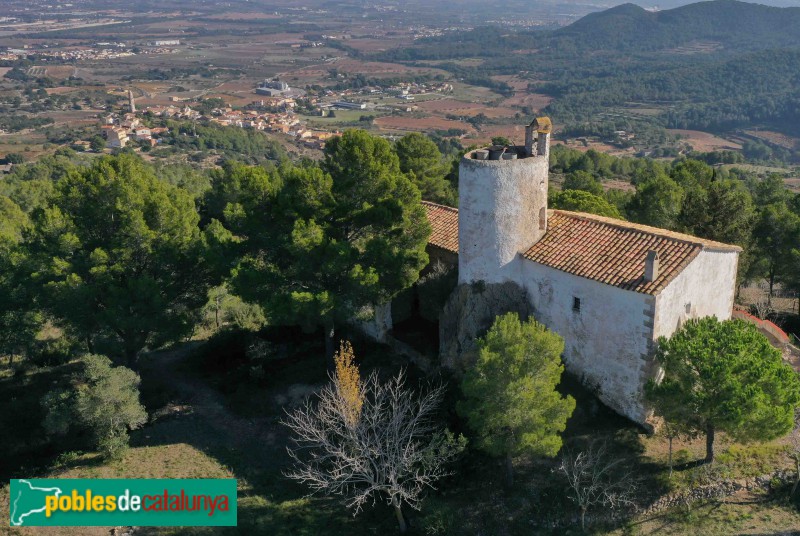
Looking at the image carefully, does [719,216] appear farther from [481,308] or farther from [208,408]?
[208,408]

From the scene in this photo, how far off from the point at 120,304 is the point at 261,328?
685 centimetres

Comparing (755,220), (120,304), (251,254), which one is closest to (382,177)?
(251,254)

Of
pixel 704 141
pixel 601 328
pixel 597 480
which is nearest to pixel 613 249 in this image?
pixel 601 328

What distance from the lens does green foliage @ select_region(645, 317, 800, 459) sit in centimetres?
1650

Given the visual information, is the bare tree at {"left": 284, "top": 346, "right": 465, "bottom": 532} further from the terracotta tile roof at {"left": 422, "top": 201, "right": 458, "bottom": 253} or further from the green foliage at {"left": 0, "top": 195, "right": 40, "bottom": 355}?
the green foliage at {"left": 0, "top": 195, "right": 40, "bottom": 355}

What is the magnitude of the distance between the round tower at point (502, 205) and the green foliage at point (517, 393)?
4.11 m

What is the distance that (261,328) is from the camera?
29.0 m

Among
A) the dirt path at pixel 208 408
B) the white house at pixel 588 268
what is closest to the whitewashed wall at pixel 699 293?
the white house at pixel 588 268

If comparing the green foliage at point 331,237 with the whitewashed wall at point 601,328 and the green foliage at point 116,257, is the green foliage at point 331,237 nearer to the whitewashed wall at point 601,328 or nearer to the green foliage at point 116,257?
the green foliage at point 116,257

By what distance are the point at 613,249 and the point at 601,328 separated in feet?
8.29

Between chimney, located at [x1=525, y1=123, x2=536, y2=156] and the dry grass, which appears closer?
chimney, located at [x1=525, y1=123, x2=536, y2=156]

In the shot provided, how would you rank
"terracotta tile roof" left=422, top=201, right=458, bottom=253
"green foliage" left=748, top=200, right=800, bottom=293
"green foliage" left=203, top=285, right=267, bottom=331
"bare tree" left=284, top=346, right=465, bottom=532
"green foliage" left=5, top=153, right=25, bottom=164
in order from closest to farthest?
"bare tree" left=284, top=346, right=465, bottom=532, "terracotta tile roof" left=422, top=201, right=458, bottom=253, "green foliage" left=203, top=285, right=267, bottom=331, "green foliage" left=748, top=200, right=800, bottom=293, "green foliage" left=5, top=153, right=25, bottom=164

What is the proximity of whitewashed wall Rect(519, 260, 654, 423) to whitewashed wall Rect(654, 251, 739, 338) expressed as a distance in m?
0.72

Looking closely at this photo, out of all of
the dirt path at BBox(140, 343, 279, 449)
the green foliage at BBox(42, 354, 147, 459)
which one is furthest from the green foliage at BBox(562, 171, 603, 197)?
the green foliage at BBox(42, 354, 147, 459)
